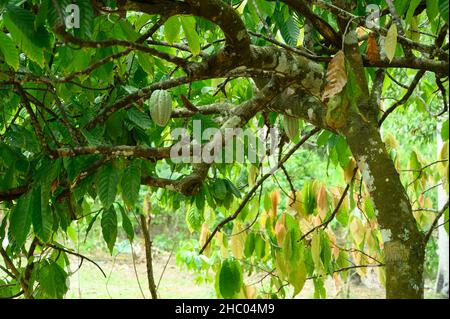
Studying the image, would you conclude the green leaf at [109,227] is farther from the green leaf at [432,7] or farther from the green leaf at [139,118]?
the green leaf at [432,7]

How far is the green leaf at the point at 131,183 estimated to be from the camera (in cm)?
111

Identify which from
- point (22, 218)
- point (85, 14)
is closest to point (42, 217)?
point (22, 218)

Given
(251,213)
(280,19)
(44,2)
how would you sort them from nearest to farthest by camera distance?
1. (44,2)
2. (280,19)
3. (251,213)

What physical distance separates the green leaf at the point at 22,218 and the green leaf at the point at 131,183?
168mm

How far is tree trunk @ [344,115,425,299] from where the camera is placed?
3.12ft

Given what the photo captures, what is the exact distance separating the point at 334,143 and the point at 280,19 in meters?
0.38

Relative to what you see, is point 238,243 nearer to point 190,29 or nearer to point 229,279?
point 229,279

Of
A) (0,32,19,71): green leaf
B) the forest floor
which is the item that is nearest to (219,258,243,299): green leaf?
(0,32,19,71): green leaf

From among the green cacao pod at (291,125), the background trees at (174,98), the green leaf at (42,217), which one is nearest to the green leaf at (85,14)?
the background trees at (174,98)

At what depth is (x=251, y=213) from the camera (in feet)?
6.52

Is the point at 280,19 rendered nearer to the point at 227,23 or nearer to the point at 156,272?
the point at 227,23

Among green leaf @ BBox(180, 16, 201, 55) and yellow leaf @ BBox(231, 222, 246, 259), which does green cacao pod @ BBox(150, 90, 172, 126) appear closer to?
green leaf @ BBox(180, 16, 201, 55)

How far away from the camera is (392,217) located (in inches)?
38.9
